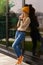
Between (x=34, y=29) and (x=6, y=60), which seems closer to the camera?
(x=34, y=29)

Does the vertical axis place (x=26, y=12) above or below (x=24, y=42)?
above

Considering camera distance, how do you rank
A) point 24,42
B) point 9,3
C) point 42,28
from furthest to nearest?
point 9,3 → point 24,42 → point 42,28

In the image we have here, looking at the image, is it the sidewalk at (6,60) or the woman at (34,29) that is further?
the sidewalk at (6,60)

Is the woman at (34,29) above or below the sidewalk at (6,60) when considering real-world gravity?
above

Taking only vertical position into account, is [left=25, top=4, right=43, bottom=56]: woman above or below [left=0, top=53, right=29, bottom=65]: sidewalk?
above

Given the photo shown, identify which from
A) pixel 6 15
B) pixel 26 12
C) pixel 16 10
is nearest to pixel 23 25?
pixel 26 12

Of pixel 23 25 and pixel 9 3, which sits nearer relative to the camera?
pixel 23 25

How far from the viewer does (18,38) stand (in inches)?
301

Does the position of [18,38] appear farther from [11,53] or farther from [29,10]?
[11,53]

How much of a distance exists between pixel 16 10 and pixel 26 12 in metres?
1.60

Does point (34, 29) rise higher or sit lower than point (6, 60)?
higher

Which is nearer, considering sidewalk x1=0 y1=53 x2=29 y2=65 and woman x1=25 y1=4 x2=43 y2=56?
woman x1=25 y1=4 x2=43 y2=56

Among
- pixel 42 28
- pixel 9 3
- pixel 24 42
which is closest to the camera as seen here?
pixel 42 28

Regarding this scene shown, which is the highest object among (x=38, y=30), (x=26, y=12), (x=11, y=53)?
(x=26, y=12)
